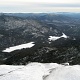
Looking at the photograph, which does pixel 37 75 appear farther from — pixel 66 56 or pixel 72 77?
pixel 66 56

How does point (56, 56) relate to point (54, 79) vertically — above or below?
below

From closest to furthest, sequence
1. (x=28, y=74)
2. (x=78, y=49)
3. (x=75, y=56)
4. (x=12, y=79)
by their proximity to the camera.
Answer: (x=12, y=79), (x=28, y=74), (x=75, y=56), (x=78, y=49)

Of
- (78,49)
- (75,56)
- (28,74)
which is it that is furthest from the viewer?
(78,49)

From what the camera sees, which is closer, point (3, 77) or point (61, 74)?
point (3, 77)

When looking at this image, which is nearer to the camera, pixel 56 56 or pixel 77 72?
pixel 77 72

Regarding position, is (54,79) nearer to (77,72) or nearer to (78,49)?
(77,72)

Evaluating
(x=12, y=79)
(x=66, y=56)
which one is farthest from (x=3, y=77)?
(x=66, y=56)

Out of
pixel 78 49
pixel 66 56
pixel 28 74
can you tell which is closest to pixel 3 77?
pixel 28 74

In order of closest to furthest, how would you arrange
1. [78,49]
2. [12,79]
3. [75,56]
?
[12,79]
[75,56]
[78,49]

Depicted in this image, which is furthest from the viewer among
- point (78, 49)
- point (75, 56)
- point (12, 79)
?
point (78, 49)
